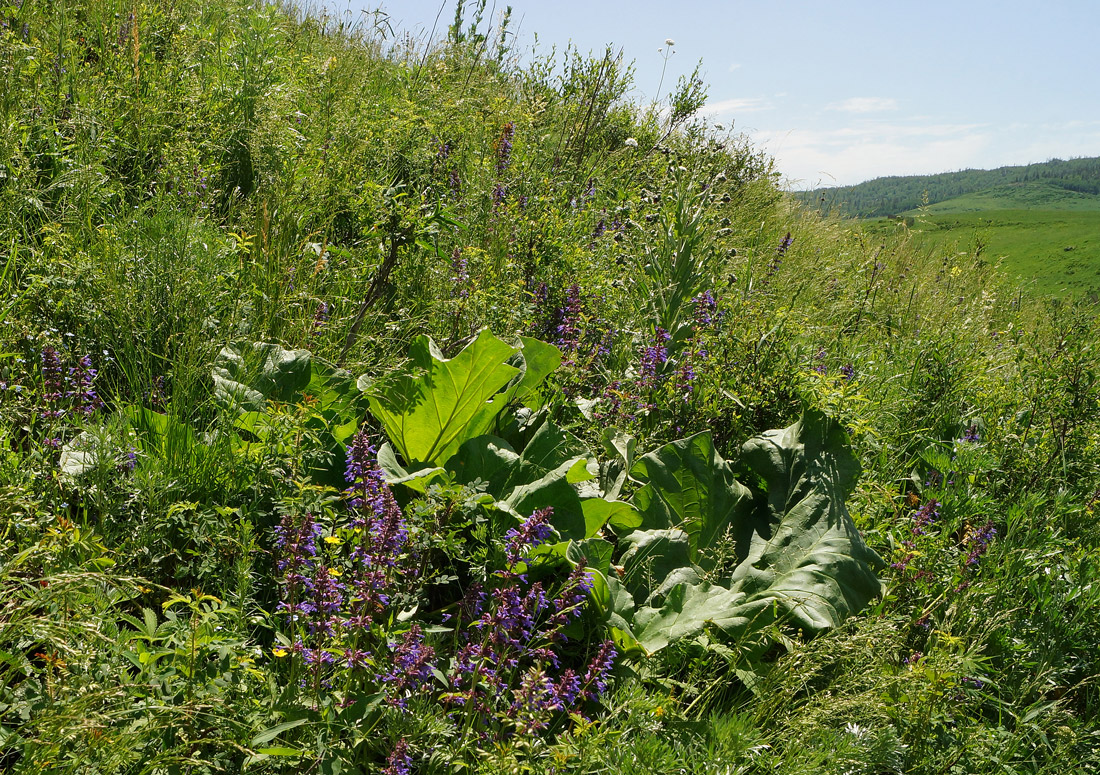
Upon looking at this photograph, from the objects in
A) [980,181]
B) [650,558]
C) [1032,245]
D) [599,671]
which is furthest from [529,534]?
[980,181]

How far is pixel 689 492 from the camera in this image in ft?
Result: 8.43

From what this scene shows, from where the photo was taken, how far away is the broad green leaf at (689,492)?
2.54 meters

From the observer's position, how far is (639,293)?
3574mm

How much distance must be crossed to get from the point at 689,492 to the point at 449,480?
3.02ft

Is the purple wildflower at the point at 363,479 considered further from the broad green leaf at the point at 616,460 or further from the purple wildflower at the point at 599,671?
the broad green leaf at the point at 616,460

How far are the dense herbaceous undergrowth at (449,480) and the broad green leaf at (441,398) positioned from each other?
13mm

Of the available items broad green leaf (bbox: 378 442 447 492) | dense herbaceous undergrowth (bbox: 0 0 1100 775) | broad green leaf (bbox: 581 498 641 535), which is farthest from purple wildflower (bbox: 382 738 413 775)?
broad green leaf (bbox: 581 498 641 535)

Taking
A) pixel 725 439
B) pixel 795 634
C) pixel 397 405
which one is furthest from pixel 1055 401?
pixel 397 405

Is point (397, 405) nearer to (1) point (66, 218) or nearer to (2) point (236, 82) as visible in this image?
(1) point (66, 218)

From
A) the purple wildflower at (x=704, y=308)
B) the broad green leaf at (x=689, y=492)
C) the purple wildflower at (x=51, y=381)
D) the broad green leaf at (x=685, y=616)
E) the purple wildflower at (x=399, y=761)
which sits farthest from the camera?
the purple wildflower at (x=704, y=308)

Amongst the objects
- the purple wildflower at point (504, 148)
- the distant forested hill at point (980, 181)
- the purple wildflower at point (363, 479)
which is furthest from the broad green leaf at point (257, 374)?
the distant forested hill at point (980, 181)

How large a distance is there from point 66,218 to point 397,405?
5.20ft

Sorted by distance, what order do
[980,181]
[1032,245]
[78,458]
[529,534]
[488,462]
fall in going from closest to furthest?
[529,534], [78,458], [488,462], [1032,245], [980,181]

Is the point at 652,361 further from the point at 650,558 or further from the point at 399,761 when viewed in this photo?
the point at 399,761
